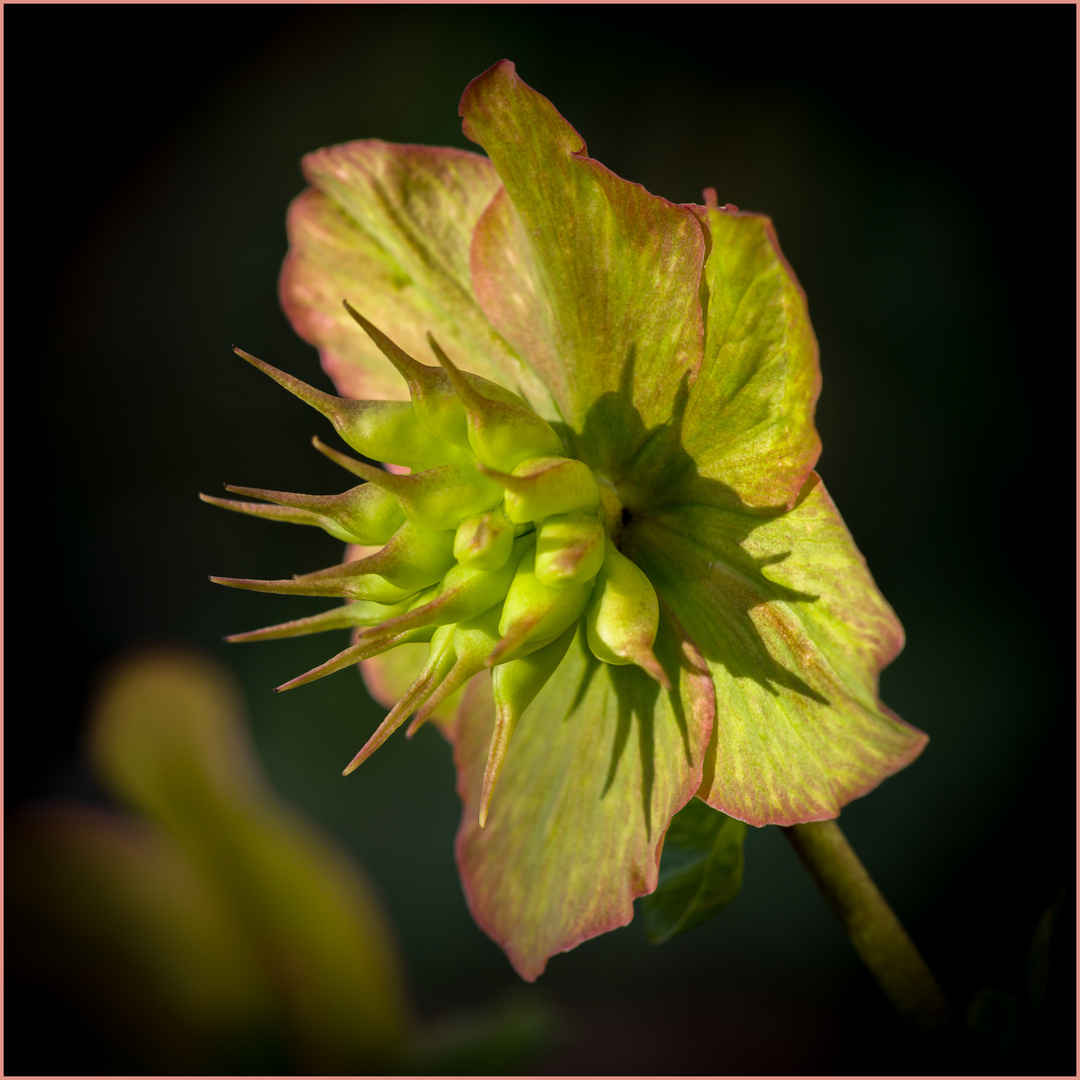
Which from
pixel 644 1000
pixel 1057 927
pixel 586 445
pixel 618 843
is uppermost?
pixel 586 445

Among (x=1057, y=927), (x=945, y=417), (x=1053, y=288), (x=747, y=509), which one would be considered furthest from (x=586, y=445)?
(x=1053, y=288)

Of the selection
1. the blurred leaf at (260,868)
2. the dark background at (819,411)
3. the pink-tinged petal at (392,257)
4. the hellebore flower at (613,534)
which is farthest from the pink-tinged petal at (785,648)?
the dark background at (819,411)

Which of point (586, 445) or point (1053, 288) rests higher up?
point (586, 445)

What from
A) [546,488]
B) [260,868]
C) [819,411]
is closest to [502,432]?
[546,488]

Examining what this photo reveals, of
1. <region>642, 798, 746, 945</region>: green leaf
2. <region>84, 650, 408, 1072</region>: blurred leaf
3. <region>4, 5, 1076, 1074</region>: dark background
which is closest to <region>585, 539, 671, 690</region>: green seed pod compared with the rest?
<region>642, 798, 746, 945</region>: green leaf

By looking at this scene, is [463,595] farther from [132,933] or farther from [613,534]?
[132,933]

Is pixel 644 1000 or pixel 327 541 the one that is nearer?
pixel 644 1000

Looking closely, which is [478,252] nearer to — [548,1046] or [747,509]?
[747,509]
